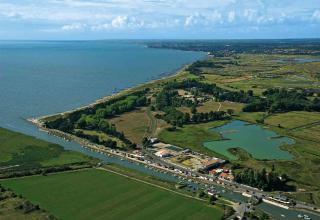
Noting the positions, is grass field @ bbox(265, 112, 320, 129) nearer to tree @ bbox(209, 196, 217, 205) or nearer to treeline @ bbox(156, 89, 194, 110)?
treeline @ bbox(156, 89, 194, 110)

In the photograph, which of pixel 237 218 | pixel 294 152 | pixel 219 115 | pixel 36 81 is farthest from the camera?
pixel 36 81

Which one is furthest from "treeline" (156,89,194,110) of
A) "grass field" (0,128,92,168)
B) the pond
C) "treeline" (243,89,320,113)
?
"grass field" (0,128,92,168)

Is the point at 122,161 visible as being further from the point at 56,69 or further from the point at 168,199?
the point at 56,69

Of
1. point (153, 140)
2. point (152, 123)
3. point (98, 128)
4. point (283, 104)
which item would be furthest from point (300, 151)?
point (98, 128)

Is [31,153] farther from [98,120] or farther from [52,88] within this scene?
[52,88]

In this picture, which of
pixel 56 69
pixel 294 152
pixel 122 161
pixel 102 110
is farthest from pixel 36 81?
pixel 294 152

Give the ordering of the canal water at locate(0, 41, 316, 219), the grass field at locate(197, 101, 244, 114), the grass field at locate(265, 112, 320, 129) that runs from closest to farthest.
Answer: the canal water at locate(0, 41, 316, 219) < the grass field at locate(265, 112, 320, 129) < the grass field at locate(197, 101, 244, 114)

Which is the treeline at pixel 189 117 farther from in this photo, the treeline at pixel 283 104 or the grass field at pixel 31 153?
the grass field at pixel 31 153
